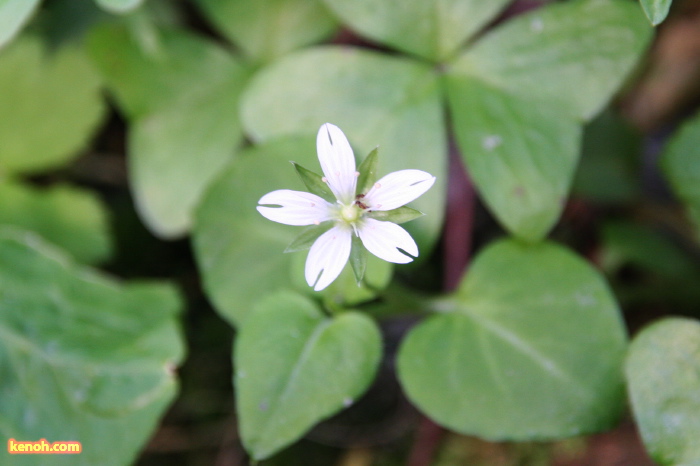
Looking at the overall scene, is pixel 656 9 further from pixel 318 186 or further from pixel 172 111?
pixel 172 111

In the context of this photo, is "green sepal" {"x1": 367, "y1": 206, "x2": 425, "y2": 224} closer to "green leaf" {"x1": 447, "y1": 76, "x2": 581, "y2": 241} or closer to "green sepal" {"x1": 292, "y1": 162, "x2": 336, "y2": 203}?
"green sepal" {"x1": 292, "y1": 162, "x2": 336, "y2": 203}

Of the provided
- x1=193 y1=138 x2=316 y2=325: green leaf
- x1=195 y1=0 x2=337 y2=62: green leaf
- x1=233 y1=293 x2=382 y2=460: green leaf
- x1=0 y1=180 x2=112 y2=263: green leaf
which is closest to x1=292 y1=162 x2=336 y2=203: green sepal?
x1=233 y1=293 x2=382 y2=460: green leaf

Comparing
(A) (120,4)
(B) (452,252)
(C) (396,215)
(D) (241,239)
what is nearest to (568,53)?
(B) (452,252)

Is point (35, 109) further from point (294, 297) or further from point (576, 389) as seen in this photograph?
point (576, 389)

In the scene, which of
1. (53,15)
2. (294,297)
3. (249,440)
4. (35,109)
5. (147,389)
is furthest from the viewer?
(35,109)

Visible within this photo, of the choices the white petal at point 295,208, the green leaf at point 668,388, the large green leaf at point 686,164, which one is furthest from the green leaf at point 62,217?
the large green leaf at point 686,164

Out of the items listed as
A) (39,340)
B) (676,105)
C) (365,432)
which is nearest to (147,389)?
(39,340)
